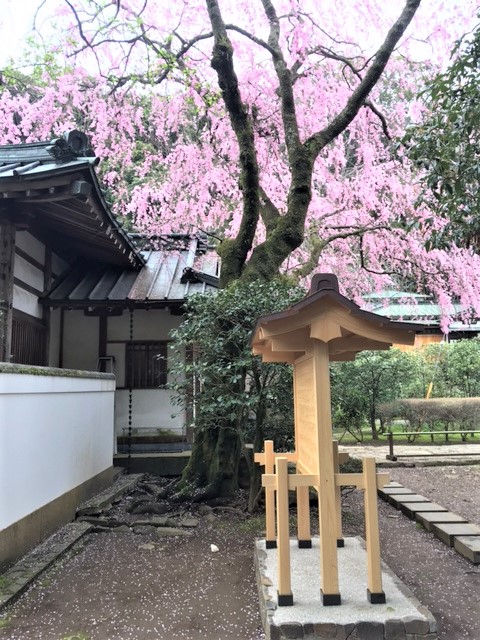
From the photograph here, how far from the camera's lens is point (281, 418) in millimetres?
6367

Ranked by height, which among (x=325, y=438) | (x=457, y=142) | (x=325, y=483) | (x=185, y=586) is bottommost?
(x=185, y=586)

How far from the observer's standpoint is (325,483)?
340 cm

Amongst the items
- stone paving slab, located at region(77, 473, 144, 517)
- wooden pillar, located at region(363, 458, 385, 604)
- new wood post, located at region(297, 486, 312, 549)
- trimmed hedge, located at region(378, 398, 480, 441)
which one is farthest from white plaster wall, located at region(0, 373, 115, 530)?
trimmed hedge, located at region(378, 398, 480, 441)

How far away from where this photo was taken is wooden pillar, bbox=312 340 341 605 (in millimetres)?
3314

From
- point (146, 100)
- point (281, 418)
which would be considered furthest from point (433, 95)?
point (146, 100)

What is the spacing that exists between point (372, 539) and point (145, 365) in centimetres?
704

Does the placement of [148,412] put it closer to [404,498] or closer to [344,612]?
[404,498]

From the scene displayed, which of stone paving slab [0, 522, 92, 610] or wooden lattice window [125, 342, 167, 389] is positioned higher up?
wooden lattice window [125, 342, 167, 389]

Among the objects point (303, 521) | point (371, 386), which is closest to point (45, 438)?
point (303, 521)

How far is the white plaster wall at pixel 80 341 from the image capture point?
984cm

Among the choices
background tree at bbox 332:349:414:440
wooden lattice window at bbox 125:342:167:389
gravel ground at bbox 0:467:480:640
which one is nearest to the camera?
gravel ground at bbox 0:467:480:640

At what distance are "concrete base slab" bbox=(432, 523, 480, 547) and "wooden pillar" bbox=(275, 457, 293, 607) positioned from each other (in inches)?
107

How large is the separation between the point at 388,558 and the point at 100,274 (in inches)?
292

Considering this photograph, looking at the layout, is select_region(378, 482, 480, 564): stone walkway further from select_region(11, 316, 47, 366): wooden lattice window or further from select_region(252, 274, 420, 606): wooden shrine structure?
select_region(11, 316, 47, 366): wooden lattice window
